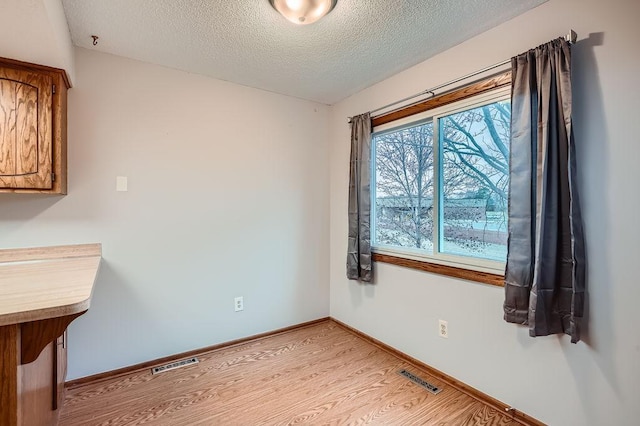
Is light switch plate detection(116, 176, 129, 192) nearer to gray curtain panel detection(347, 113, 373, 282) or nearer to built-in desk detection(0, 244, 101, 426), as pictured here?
built-in desk detection(0, 244, 101, 426)

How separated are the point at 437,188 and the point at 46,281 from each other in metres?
2.33

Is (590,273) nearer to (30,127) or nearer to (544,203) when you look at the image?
(544,203)

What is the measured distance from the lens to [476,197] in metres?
2.04

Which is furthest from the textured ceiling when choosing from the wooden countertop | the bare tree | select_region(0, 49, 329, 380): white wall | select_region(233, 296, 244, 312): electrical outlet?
select_region(233, 296, 244, 312): electrical outlet

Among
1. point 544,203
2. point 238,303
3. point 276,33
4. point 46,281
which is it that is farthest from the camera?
point 238,303

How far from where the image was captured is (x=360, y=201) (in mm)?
2764

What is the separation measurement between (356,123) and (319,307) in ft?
6.29

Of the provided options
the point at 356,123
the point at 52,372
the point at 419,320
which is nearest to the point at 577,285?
the point at 419,320

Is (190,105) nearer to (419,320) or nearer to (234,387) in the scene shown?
(234,387)

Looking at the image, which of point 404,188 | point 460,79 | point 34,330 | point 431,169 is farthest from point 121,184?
point 460,79

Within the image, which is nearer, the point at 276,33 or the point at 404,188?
the point at 276,33

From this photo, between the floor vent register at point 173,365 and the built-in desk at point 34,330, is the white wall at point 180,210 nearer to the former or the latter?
the floor vent register at point 173,365

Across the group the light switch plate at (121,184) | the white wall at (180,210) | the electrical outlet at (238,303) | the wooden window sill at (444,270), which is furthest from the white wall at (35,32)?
the wooden window sill at (444,270)

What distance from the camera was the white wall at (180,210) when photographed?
6.81 ft
